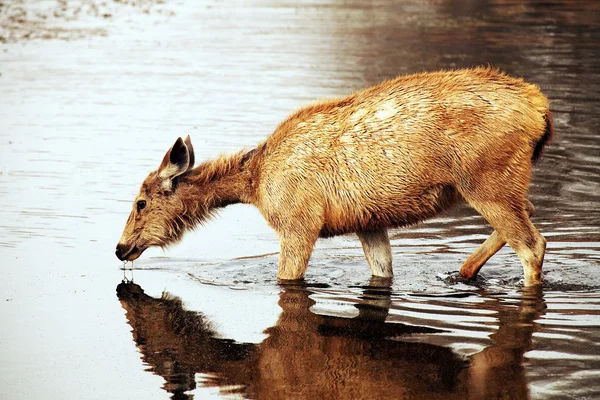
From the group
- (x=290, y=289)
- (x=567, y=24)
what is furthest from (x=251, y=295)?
(x=567, y=24)

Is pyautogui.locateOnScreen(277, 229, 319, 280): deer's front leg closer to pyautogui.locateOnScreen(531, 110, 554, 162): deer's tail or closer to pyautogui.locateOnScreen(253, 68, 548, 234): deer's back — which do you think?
pyautogui.locateOnScreen(253, 68, 548, 234): deer's back

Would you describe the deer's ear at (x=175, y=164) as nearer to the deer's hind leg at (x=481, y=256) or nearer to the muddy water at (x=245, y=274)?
the muddy water at (x=245, y=274)

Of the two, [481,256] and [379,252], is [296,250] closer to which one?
[379,252]

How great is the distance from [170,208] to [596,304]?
3.93 metres

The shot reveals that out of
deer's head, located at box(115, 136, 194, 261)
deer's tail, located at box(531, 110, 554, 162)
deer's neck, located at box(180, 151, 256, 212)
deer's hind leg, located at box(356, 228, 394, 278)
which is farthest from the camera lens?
deer's head, located at box(115, 136, 194, 261)

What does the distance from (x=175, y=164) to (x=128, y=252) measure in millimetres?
914

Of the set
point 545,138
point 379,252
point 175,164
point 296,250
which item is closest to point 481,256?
point 379,252

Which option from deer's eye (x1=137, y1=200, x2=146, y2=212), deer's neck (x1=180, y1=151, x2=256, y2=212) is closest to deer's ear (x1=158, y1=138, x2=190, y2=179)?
deer's neck (x1=180, y1=151, x2=256, y2=212)

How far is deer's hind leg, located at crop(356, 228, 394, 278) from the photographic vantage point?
961 centimetres

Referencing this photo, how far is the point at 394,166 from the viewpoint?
900cm

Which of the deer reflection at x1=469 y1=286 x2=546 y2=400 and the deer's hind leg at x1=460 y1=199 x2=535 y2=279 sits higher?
the deer's hind leg at x1=460 y1=199 x2=535 y2=279

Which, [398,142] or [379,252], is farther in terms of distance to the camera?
[379,252]

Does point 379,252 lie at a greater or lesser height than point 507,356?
greater

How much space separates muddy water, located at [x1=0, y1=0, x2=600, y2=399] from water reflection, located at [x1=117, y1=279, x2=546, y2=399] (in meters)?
0.02
